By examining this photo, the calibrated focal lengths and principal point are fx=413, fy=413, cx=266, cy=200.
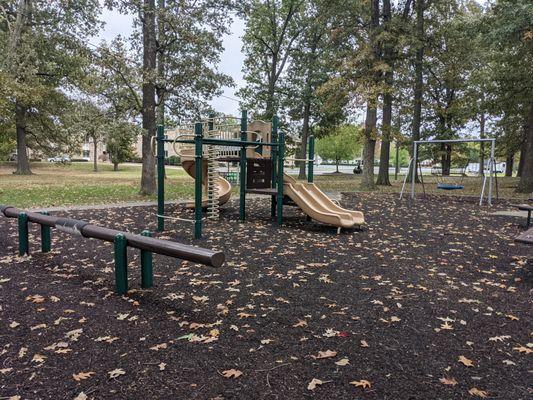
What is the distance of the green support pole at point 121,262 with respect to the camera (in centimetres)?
418

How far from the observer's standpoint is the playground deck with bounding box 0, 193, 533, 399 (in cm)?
260

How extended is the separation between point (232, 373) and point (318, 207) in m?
5.89

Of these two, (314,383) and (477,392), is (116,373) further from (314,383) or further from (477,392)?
(477,392)

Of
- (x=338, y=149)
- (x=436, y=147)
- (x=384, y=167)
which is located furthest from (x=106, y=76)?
(x=338, y=149)

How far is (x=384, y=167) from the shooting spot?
→ 22047 millimetres

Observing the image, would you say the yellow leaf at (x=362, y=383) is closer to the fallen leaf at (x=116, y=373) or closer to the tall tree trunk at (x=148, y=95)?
the fallen leaf at (x=116, y=373)

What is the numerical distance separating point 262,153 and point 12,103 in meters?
21.5

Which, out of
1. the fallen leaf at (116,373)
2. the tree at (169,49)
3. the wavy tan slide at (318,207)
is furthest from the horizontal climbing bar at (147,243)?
the tree at (169,49)

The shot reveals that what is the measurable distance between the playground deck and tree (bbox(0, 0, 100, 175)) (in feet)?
35.3

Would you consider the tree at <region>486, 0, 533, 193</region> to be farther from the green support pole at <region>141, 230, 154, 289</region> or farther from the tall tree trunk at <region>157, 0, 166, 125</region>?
the green support pole at <region>141, 230, 154, 289</region>

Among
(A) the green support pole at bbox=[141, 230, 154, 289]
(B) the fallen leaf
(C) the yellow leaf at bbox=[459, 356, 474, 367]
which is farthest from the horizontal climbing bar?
(C) the yellow leaf at bbox=[459, 356, 474, 367]

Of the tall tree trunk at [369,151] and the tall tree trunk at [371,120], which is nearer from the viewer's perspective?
the tall tree trunk at [371,120]

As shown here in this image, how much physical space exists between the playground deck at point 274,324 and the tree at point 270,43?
70.9 feet

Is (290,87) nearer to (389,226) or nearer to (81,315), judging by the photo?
(389,226)
